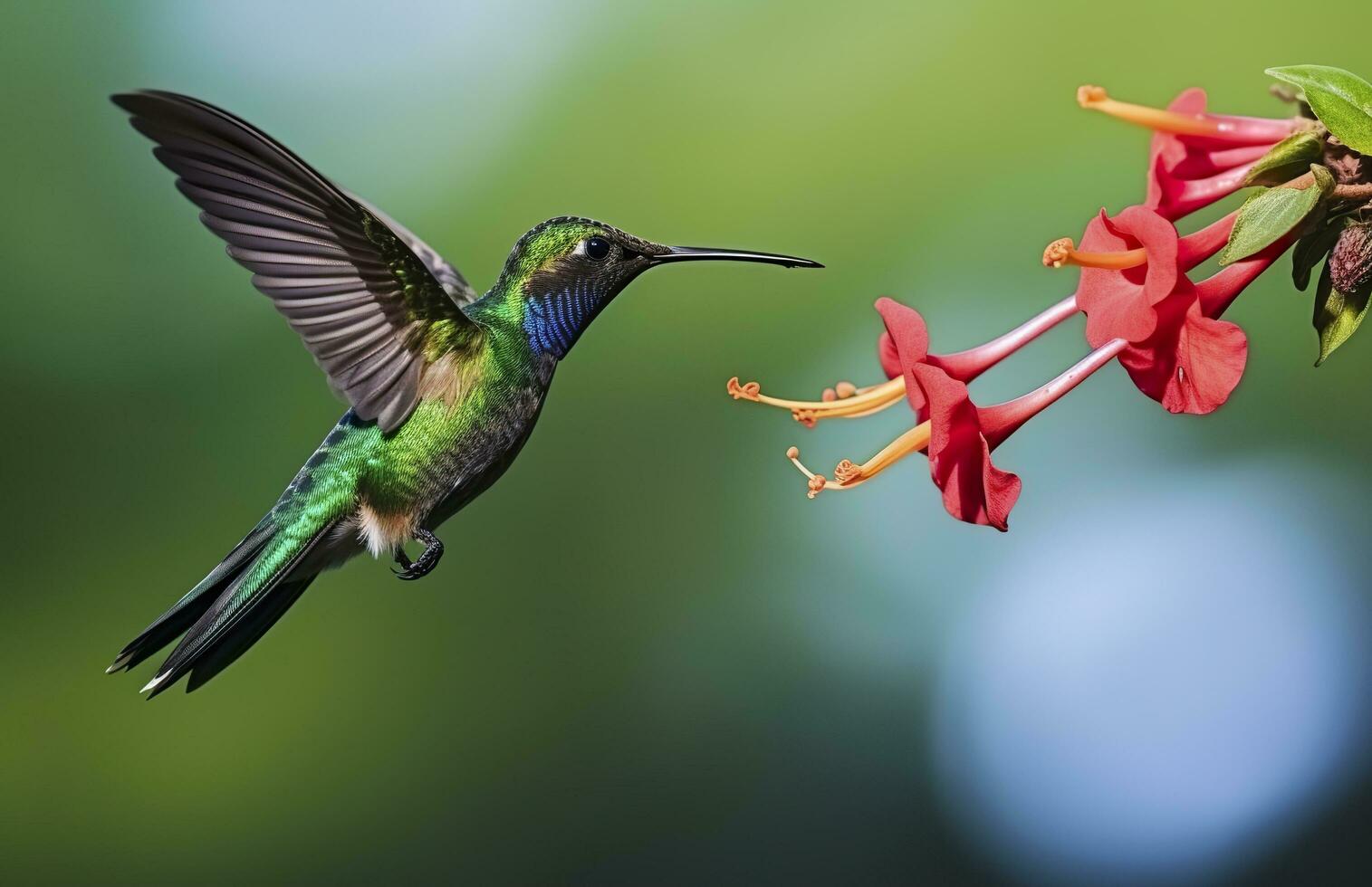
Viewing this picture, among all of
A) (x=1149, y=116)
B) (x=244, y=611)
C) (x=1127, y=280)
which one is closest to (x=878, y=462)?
(x=1127, y=280)

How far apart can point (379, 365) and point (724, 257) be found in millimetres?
425

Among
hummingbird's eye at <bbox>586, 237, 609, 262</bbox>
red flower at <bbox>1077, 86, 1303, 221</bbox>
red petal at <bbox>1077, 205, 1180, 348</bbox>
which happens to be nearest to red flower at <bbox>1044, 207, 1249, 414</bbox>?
red petal at <bbox>1077, 205, 1180, 348</bbox>

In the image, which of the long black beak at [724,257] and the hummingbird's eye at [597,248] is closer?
the long black beak at [724,257]

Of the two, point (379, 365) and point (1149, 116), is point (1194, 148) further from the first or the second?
point (379, 365)

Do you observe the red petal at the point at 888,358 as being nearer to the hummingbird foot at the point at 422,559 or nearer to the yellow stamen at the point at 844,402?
the yellow stamen at the point at 844,402

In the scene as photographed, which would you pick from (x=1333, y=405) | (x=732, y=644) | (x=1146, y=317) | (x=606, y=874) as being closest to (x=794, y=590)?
(x=732, y=644)

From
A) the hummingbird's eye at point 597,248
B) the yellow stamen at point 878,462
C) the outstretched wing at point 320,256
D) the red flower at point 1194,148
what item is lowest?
the yellow stamen at point 878,462

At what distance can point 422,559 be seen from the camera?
1.62 meters

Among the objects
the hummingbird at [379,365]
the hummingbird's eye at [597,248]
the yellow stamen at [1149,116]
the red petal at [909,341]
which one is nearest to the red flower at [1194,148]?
the yellow stamen at [1149,116]

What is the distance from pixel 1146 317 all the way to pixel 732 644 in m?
3.13

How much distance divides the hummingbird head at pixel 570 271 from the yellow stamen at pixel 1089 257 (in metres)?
0.47

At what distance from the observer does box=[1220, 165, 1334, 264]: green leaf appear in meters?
1.04

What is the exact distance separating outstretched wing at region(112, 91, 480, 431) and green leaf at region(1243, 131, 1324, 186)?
851 millimetres

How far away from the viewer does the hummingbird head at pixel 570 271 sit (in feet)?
5.14
